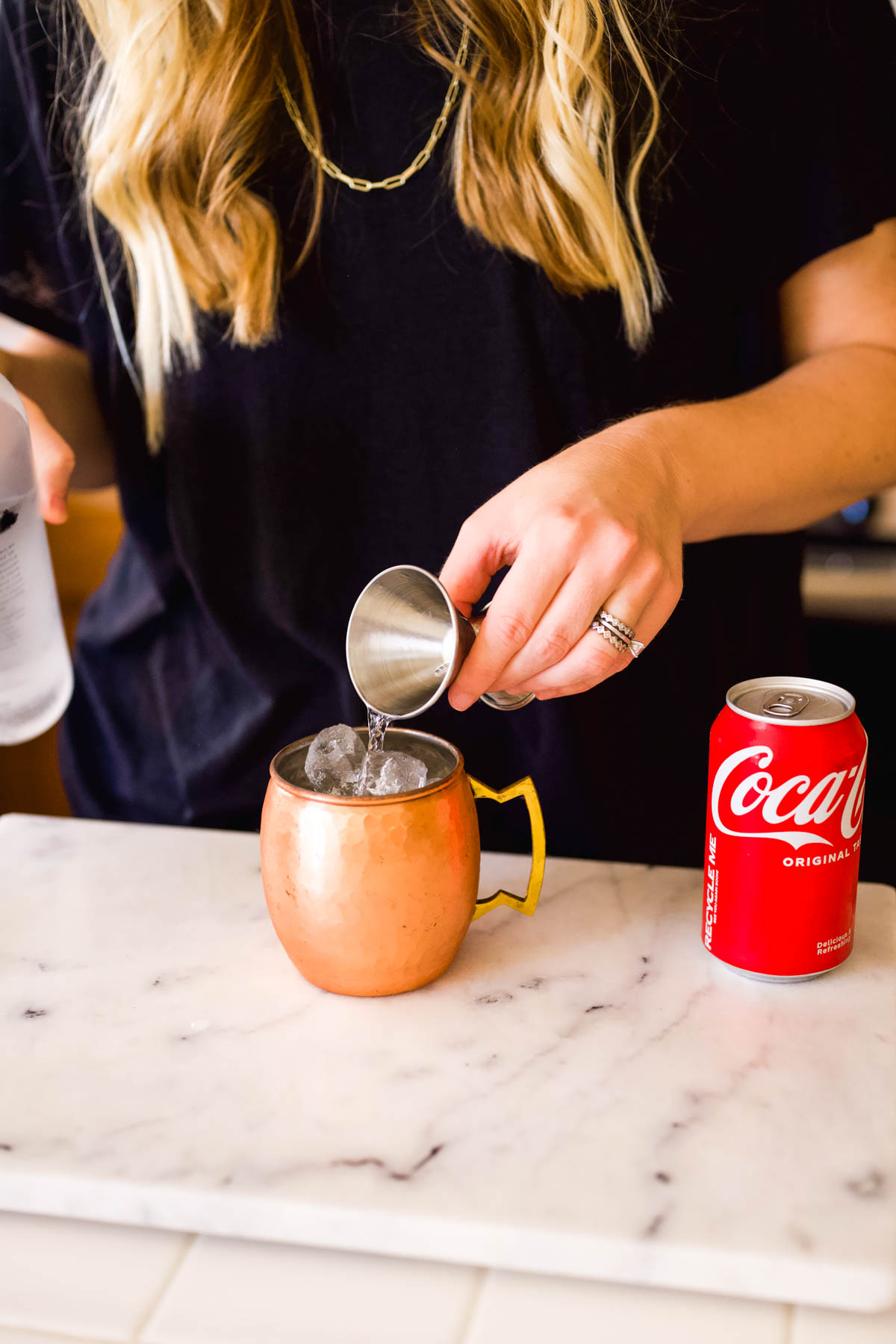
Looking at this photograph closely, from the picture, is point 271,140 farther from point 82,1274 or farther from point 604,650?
point 82,1274

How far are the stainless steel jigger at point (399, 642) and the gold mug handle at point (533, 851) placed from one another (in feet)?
0.31

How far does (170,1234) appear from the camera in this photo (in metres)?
0.66

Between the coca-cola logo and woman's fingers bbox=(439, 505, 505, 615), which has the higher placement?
woman's fingers bbox=(439, 505, 505, 615)

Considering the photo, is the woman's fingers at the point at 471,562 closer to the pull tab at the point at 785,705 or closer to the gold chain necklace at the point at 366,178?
the pull tab at the point at 785,705

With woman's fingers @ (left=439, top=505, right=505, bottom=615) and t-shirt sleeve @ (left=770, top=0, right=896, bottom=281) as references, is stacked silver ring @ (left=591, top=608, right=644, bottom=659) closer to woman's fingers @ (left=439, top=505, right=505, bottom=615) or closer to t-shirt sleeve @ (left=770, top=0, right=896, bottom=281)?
woman's fingers @ (left=439, top=505, right=505, bottom=615)

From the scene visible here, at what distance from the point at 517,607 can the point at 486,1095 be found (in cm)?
31

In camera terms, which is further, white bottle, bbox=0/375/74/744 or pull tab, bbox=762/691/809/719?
white bottle, bbox=0/375/74/744

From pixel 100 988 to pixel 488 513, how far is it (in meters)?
0.45

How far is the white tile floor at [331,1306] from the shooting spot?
59 centimetres

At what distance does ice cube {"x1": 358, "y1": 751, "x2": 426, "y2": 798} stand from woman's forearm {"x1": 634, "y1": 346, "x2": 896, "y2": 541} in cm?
29

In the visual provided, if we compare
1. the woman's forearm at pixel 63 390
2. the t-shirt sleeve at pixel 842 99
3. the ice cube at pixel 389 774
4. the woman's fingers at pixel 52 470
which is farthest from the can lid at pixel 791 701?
the woman's forearm at pixel 63 390

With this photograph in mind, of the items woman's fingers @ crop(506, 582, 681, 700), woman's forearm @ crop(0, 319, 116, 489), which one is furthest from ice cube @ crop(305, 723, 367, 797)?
woman's forearm @ crop(0, 319, 116, 489)

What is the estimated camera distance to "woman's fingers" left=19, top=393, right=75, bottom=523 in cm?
94

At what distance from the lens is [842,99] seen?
101cm
